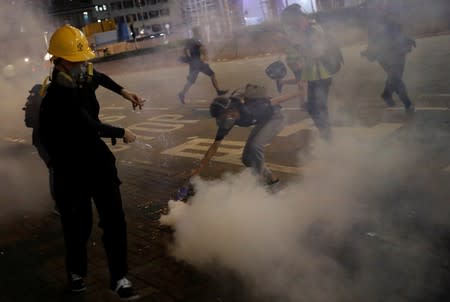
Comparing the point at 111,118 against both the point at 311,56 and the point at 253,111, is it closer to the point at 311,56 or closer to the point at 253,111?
the point at 311,56

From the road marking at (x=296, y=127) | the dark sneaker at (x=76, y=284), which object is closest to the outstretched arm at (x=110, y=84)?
the dark sneaker at (x=76, y=284)

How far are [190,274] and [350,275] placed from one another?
3.70 feet

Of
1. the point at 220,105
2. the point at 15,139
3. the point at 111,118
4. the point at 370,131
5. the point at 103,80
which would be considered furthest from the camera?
the point at 111,118

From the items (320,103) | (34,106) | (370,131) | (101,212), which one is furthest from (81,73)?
(370,131)

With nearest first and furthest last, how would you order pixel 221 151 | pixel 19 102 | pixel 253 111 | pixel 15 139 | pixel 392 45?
pixel 253 111, pixel 221 151, pixel 392 45, pixel 15 139, pixel 19 102

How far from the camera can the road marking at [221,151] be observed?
5.65m

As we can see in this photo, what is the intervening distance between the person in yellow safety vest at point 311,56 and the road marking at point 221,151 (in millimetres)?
813

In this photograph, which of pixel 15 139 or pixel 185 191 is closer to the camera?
pixel 185 191

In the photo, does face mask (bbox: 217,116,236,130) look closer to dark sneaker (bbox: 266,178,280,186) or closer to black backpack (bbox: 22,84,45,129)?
dark sneaker (bbox: 266,178,280,186)

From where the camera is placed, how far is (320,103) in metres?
5.86

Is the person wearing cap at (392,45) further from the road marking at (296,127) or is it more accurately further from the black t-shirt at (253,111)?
the black t-shirt at (253,111)

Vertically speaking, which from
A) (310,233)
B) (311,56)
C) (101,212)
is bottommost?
(310,233)

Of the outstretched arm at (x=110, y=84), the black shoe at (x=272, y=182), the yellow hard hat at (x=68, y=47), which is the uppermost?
the yellow hard hat at (x=68, y=47)

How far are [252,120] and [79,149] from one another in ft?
5.98
